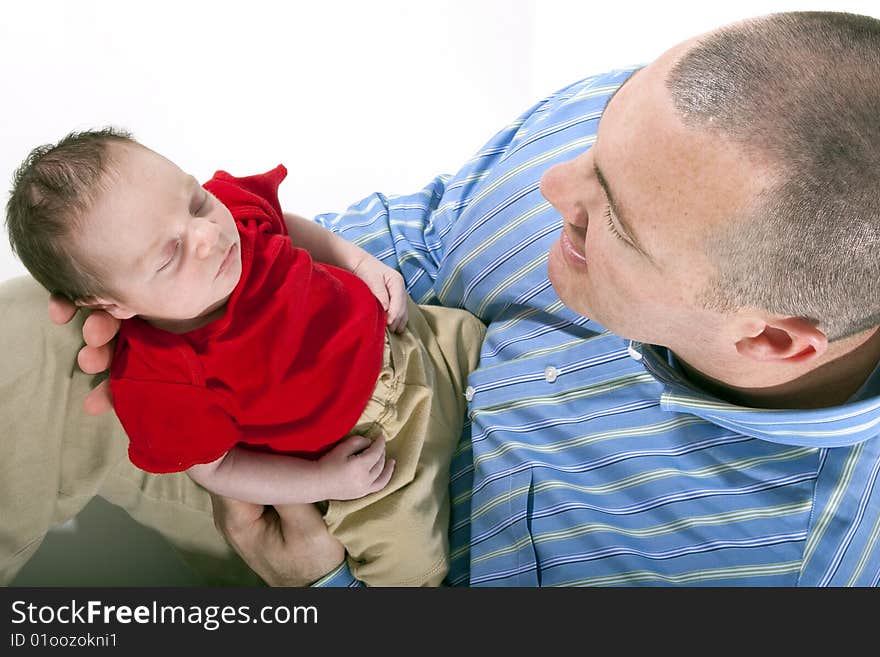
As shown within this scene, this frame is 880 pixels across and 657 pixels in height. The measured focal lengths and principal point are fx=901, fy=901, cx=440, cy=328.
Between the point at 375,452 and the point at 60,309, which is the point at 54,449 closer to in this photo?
the point at 60,309

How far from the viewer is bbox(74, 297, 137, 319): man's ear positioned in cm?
100

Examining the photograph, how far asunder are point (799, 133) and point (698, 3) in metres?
1.67

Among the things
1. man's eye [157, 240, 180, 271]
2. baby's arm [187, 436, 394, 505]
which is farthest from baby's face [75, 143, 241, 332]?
baby's arm [187, 436, 394, 505]

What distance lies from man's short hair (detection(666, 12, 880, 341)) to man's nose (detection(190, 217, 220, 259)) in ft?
1.68

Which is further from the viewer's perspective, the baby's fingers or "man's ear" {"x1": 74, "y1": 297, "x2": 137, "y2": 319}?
the baby's fingers

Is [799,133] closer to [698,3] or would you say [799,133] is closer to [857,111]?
[857,111]

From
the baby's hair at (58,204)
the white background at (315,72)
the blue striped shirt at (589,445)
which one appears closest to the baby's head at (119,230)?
the baby's hair at (58,204)

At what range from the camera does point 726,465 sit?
44.6 inches

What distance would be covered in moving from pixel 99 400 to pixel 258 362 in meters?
0.19

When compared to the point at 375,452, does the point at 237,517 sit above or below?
below

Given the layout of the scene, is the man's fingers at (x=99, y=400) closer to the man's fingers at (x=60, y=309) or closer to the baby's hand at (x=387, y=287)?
the man's fingers at (x=60, y=309)

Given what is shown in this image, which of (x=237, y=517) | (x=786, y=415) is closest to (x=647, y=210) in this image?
(x=786, y=415)

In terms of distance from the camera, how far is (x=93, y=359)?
1067 mm

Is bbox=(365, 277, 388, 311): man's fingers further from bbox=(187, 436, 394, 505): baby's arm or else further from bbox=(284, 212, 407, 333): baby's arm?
bbox=(187, 436, 394, 505): baby's arm
